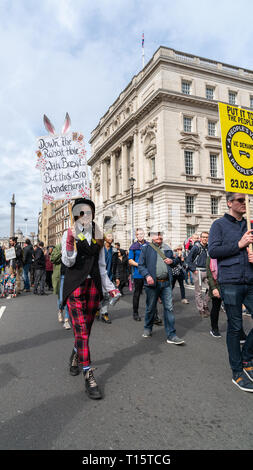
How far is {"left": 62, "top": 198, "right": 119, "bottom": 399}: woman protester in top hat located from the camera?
3.30m

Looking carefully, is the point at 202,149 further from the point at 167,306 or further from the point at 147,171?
the point at 167,306

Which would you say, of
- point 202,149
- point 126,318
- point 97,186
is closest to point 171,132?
point 202,149

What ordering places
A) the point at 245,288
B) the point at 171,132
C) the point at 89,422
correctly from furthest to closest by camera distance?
the point at 171,132 → the point at 245,288 → the point at 89,422

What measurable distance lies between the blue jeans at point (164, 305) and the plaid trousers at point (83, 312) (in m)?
2.04

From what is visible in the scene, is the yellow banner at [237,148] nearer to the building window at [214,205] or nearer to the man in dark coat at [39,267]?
the man in dark coat at [39,267]

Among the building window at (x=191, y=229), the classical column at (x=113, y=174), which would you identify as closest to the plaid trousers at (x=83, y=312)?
the building window at (x=191, y=229)

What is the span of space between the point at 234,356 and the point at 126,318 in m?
4.17

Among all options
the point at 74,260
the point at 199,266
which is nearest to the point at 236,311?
the point at 74,260

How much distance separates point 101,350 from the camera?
4785mm

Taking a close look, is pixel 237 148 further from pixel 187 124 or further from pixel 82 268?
pixel 187 124

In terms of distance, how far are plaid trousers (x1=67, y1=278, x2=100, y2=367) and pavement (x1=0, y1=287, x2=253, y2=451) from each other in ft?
1.36

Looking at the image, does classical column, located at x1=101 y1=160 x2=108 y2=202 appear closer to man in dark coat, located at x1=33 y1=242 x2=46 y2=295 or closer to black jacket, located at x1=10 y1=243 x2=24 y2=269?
black jacket, located at x1=10 y1=243 x2=24 y2=269

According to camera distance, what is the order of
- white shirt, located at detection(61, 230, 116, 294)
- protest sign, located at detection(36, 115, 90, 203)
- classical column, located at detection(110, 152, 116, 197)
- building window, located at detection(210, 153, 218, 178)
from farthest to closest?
classical column, located at detection(110, 152, 116, 197) < building window, located at detection(210, 153, 218, 178) < protest sign, located at detection(36, 115, 90, 203) < white shirt, located at detection(61, 230, 116, 294)

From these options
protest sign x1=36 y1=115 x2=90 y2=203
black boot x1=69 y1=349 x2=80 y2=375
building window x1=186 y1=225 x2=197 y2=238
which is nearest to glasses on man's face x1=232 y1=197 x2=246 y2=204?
black boot x1=69 y1=349 x2=80 y2=375
